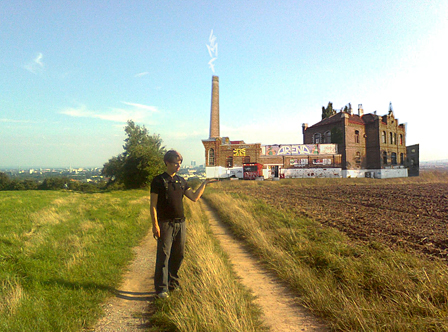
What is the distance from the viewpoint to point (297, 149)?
46.6m

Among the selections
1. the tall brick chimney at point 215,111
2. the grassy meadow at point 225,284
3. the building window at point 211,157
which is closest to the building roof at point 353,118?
the tall brick chimney at point 215,111

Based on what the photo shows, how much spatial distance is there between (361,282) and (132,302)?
383 cm

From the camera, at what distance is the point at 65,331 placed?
2.91 m

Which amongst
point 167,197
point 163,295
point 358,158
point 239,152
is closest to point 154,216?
point 167,197

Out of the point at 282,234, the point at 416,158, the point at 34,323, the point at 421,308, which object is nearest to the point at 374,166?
the point at 416,158

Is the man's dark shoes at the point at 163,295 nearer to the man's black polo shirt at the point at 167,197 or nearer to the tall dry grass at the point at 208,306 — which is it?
the tall dry grass at the point at 208,306

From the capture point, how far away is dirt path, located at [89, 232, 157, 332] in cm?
322

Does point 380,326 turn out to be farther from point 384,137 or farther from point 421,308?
point 384,137

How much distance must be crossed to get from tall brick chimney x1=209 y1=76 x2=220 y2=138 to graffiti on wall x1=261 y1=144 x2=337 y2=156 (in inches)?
436

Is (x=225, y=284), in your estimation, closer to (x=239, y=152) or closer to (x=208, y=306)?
(x=208, y=306)

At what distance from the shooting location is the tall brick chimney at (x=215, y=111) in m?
51.4

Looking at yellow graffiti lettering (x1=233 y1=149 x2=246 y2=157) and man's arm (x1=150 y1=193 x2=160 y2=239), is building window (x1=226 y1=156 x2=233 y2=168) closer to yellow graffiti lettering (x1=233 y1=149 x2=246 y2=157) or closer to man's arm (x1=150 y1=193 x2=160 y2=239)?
yellow graffiti lettering (x1=233 y1=149 x2=246 y2=157)

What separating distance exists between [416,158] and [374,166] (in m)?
11.1

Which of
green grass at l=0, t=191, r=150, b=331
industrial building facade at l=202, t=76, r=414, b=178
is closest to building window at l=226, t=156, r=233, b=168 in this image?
industrial building facade at l=202, t=76, r=414, b=178
